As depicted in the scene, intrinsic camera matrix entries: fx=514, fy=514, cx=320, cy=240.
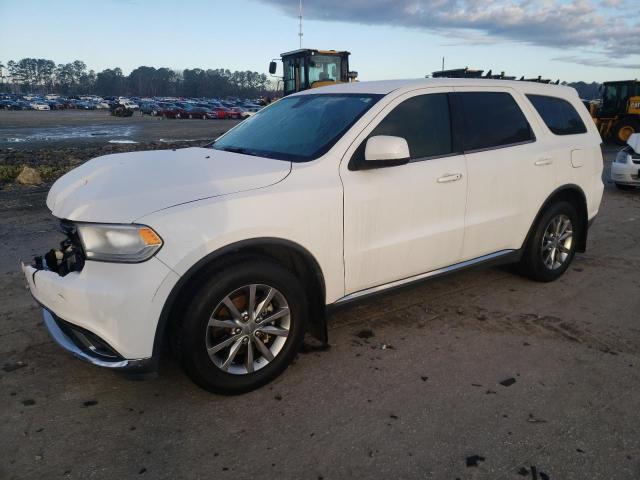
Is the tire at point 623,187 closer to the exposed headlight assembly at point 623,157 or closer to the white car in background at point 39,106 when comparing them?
the exposed headlight assembly at point 623,157

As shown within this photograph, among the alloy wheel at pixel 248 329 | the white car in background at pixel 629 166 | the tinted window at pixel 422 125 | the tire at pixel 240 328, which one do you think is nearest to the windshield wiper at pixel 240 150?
the tinted window at pixel 422 125

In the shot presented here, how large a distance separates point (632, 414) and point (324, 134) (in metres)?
2.47

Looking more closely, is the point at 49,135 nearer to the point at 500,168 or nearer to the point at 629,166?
the point at 629,166

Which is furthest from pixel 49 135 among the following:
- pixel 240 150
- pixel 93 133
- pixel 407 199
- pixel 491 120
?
pixel 407 199

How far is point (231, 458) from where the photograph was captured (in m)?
2.51

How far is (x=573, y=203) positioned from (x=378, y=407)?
10.5 feet

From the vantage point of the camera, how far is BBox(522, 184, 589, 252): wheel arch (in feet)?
15.0

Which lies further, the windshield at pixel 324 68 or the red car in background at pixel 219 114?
the red car in background at pixel 219 114

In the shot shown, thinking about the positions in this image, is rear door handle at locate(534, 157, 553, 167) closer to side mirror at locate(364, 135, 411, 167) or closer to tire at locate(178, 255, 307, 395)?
side mirror at locate(364, 135, 411, 167)

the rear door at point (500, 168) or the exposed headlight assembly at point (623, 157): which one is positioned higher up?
the rear door at point (500, 168)

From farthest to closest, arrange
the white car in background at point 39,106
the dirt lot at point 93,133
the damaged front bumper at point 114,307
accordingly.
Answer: the white car in background at point 39,106
the dirt lot at point 93,133
the damaged front bumper at point 114,307

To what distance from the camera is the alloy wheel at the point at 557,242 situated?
4.73m

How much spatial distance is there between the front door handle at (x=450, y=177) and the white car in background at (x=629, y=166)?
24.6 feet

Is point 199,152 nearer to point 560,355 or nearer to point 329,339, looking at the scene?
point 329,339
